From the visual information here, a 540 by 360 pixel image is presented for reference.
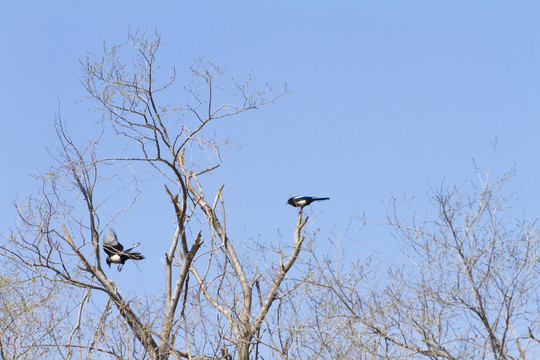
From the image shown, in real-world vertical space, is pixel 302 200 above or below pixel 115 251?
above

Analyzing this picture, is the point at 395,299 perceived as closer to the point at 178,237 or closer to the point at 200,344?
the point at 200,344

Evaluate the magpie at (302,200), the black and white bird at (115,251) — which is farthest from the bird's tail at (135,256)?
the magpie at (302,200)

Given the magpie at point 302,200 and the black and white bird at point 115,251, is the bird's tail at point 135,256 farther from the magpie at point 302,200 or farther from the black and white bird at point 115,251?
the magpie at point 302,200

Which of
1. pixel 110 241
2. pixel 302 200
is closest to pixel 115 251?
pixel 110 241

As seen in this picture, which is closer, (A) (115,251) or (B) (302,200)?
(A) (115,251)

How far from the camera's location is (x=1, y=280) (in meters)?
8.62

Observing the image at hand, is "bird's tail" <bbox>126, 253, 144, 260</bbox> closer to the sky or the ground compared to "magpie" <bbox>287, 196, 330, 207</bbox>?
closer to the ground

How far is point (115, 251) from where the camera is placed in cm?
873

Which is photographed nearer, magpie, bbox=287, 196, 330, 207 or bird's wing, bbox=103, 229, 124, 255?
bird's wing, bbox=103, 229, 124, 255

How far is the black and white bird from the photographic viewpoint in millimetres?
8720

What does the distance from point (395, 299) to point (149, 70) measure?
13.1 ft

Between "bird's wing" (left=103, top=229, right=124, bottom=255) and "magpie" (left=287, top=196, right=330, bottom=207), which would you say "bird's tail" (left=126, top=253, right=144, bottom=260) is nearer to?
"bird's wing" (left=103, top=229, right=124, bottom=255)

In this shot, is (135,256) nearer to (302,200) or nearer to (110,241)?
(110,241)

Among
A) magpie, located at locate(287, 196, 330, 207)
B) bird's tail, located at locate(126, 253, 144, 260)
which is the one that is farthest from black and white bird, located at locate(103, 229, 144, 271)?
magpie, located at locate(287, 196, 330, 207)
